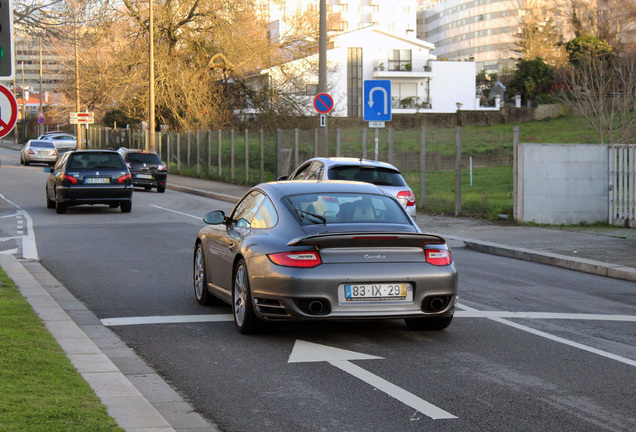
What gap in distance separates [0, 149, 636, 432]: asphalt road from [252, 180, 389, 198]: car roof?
4.31 feet

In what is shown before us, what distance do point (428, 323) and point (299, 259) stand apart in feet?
5.28

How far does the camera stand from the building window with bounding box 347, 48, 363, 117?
80.2 metres

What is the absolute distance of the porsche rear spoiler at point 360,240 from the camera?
24.8ft

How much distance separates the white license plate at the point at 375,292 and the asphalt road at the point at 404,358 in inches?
17.6

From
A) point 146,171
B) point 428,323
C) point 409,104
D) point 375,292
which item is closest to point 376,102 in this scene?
point 428,323

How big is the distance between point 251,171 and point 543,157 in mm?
18057

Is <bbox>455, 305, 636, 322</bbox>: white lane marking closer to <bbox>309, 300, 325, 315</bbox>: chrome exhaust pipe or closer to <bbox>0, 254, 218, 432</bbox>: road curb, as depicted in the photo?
<bbox>309, 300, 325, 315</bbox>: chrome exhaust pipe

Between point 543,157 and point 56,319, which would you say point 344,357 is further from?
point 543,157

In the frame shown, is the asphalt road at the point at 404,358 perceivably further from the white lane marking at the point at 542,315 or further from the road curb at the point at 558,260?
the road curb at the point at 558,260

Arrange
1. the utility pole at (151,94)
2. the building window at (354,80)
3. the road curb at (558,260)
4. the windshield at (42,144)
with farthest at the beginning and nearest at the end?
the building window at (354,80), the windshield at (42,144), the utility pole at (151,94), the road curb at (558,260)

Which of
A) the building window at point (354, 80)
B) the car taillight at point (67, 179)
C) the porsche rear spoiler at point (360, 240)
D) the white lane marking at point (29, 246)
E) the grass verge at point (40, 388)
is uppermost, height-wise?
the building window at point (354, 80)

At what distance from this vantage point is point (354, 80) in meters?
80.7

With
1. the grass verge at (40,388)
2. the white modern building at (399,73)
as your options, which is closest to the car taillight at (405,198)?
the grass verge at (40,388)

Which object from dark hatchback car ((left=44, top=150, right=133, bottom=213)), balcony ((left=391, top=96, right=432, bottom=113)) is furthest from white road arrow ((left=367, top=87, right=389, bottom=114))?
balcony ((left=391, top=96, right=432, bottom=113))
